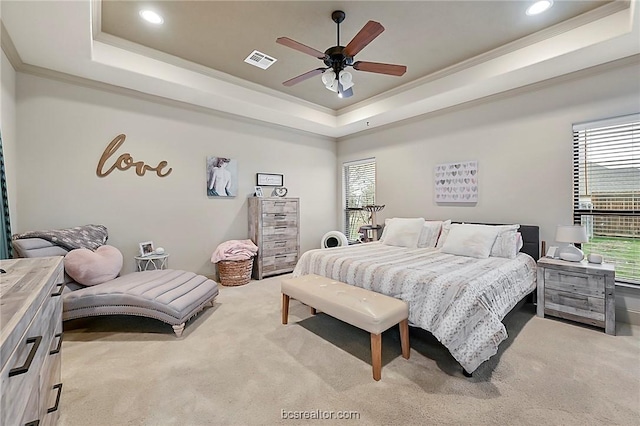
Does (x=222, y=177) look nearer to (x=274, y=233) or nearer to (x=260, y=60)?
(x=274, y=233)

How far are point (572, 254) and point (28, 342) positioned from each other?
422 cm

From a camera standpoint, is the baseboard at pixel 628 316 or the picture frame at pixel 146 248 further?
the picture frame at pixel 146 248

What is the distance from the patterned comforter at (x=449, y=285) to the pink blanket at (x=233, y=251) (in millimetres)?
1251

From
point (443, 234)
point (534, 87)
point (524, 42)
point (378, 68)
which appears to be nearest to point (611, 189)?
point (534, 87)

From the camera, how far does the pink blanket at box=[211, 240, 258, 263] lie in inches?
167

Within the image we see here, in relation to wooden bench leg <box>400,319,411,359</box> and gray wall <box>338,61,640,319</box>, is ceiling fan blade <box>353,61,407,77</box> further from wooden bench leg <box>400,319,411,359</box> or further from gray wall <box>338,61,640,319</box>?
wooden bench leg <box>400,319,411,359</box>

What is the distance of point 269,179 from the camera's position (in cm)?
513

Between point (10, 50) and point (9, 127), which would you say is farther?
point (9, 127)

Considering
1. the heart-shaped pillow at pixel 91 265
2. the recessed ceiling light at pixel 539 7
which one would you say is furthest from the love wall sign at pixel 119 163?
the recessed ceiling light at pixel 539 7

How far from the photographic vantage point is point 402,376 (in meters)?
1.99

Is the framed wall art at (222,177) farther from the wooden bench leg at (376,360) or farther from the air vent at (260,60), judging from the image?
the wooden bench leg at (376,360)

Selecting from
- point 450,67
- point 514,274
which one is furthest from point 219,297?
point 450,67

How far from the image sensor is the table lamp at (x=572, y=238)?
112 inches

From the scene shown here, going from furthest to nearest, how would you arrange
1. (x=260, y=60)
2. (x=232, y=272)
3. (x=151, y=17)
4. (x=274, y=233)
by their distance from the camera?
(x=274, y=233), (x=232, y=272), (x=260, y=60), (x=151, y=17)
